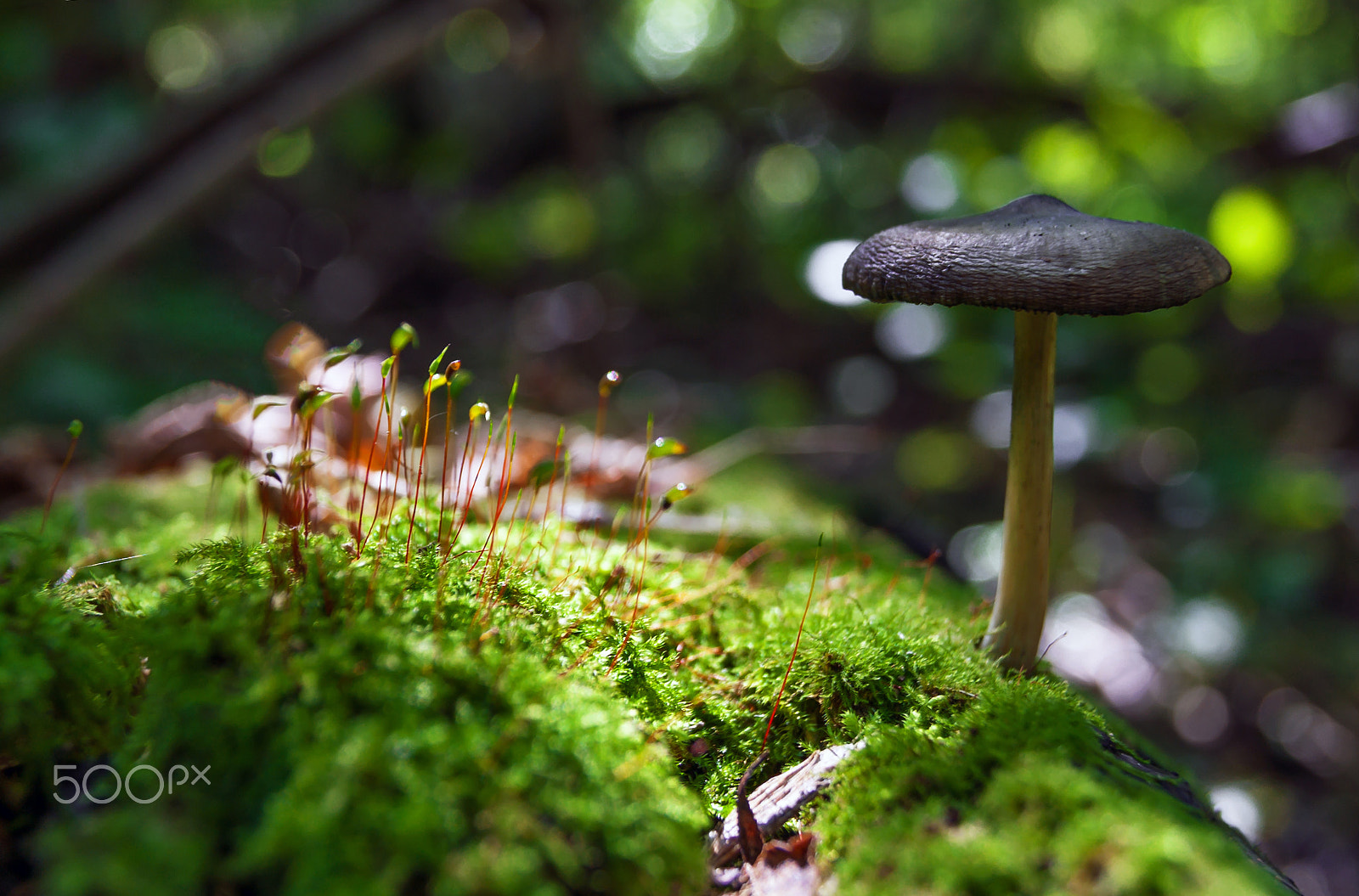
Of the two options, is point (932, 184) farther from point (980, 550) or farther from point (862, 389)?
point (980, 550)

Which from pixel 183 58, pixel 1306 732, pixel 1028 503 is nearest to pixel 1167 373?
pixel 1306 732

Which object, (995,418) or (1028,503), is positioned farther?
(995,418)

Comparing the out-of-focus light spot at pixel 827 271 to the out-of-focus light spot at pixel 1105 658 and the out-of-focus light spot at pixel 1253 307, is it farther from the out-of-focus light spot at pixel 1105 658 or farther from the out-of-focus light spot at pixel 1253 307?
the out-of-focus light spot at pixel 1253 307

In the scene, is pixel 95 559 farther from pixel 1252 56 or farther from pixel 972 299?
pixel 1252 56

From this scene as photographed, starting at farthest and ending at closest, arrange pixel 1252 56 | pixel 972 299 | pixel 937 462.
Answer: pixel 1252 56
pixel 937 462
pixel 972 299

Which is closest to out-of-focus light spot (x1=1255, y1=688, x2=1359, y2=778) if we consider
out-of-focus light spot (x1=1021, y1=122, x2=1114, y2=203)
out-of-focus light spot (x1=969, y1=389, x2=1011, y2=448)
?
out-of-focus light spot (x1=969, y1=389, x2=1011, y2=448)

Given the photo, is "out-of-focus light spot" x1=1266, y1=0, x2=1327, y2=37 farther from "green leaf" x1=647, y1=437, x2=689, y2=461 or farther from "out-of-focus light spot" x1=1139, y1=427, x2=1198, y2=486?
"green leaf" x1=647, y1=437, x2=689, y2=461

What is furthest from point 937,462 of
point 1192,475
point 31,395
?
point 31,395
